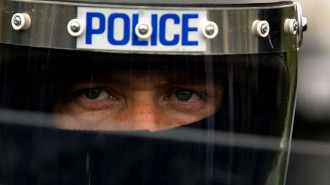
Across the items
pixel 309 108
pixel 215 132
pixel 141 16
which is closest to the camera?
pixel 141 16

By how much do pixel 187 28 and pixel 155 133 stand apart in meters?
0.28

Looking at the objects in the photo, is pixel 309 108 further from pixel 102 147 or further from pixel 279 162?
pixel 102 147

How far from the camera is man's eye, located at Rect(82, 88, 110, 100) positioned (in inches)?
90.8

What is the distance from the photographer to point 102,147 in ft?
7.32

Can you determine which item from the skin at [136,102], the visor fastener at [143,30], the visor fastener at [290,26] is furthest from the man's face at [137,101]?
the visor fastener at [290,26]

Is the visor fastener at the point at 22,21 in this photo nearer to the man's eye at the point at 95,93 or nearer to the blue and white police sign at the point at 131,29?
the blue and white police sign at the point at 131,29

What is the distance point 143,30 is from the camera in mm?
2119

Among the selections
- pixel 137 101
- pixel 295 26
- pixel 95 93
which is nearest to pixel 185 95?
pixel 137 101

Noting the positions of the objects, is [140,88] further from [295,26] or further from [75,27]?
[295,26]

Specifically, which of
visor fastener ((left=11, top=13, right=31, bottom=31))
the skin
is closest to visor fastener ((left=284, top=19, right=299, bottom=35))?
the skin

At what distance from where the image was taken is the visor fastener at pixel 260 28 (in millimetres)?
2229

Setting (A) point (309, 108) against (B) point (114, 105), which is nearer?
(B) point (114, 105)

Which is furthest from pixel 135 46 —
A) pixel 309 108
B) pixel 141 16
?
pixel 309 108

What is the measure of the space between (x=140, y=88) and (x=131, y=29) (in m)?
0.19
